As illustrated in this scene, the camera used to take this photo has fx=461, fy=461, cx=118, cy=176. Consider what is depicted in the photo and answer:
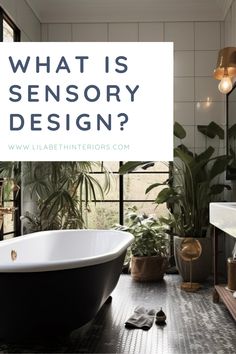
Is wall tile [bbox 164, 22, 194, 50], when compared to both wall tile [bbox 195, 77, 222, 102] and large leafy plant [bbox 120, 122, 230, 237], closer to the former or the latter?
wall tile [bbox 195, 77, 222, 102]

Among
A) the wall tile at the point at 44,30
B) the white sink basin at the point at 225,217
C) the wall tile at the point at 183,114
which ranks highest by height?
the wall tile at the point at 44,30

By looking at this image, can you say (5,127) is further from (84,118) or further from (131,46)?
(131,46)

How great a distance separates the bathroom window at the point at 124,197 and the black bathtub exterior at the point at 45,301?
2.28m

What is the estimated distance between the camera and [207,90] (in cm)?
476

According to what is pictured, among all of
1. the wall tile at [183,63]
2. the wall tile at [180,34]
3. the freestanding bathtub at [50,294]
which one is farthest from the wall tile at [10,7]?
the freestanding bathtub at [50,294]

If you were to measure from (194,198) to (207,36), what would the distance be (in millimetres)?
1739

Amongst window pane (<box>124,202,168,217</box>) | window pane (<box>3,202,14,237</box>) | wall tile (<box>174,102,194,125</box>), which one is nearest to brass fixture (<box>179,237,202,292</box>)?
window pane (<box>124,202,168,217</box>)

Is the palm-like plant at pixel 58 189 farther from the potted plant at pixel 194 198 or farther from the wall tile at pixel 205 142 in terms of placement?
the wall tile at pixel 205 142

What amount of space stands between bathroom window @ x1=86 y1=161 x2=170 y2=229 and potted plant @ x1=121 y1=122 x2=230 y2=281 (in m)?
0.38

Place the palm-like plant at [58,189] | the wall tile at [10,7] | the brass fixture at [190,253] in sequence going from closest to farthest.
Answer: the wall tile at [10,7], the brass fixture at [190,253], the palm-like plant at [58,189]

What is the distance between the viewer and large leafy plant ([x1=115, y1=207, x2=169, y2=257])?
4.34m

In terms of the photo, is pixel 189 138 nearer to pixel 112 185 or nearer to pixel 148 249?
pixel 112 185

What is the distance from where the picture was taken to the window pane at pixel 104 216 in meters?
4.83

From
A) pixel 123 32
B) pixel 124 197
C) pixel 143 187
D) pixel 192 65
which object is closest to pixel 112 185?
pixel 124 197
